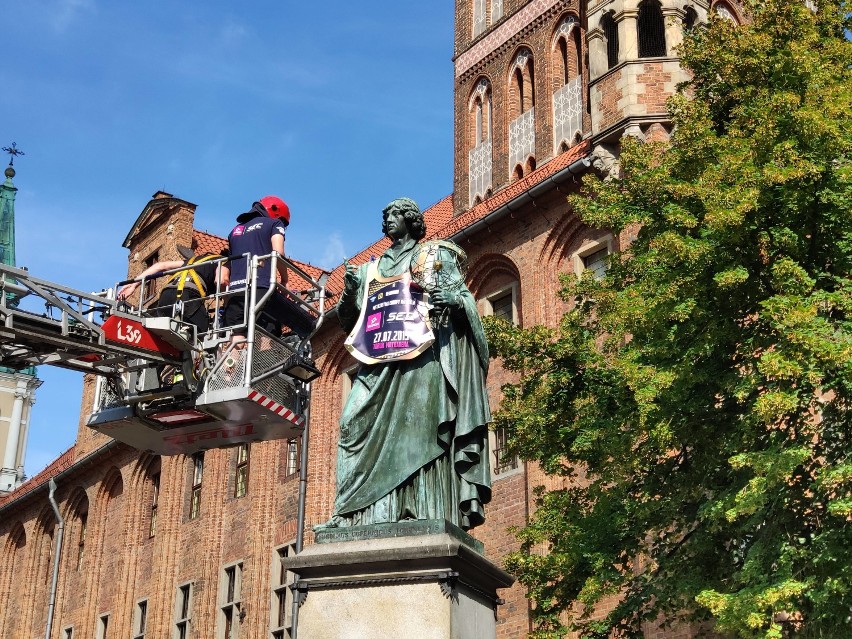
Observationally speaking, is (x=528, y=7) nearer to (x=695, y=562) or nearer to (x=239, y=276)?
(x=239, y=276)

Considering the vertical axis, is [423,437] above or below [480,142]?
below

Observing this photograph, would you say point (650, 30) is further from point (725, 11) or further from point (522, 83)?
point (522, 83)

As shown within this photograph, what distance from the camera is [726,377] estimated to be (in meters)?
12.7

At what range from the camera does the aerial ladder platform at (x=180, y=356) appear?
1436cm

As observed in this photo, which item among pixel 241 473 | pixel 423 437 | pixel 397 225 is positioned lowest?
pixel 423 437

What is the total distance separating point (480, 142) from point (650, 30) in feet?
16.8

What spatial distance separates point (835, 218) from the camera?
41.5ft

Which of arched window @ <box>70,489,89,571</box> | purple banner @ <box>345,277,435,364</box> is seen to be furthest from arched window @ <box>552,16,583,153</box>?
arched window @ <box>70,489,89,571</box>

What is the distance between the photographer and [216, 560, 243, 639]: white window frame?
28.7 m

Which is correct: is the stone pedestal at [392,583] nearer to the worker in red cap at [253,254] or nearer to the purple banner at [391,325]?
the purple banner at [391,325]

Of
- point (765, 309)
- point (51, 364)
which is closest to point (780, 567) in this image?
point (765, 309)

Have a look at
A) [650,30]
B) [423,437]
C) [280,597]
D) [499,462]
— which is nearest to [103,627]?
[280,597]

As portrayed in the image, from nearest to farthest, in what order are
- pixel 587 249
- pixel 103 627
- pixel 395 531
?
pixel 395 531 < pixel 587 249 < pixel 103 627

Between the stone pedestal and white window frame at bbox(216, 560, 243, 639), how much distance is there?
21893 mm
